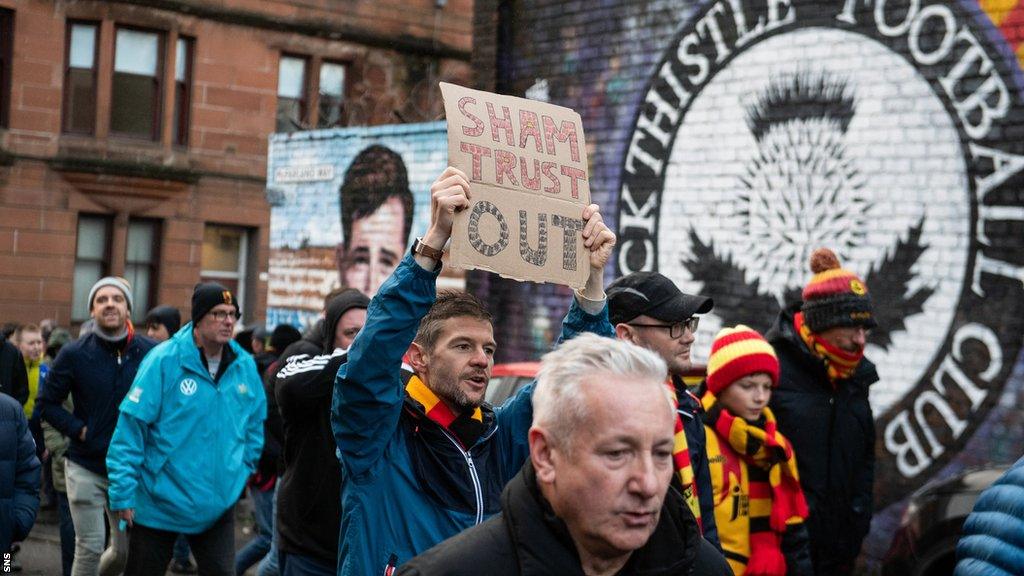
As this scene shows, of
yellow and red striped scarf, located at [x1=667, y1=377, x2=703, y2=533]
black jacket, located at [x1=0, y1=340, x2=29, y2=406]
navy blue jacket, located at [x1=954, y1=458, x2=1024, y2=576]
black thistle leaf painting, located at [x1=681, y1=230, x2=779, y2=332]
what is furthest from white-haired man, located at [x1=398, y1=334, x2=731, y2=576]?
black jacket, located at [x1=0, y1=340, x2=29, y2=406]

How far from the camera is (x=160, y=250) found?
81.0 feet

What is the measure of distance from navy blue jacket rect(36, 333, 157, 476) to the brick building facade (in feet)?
51.4

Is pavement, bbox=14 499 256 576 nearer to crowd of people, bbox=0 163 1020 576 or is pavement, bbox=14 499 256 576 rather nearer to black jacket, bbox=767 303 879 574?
crowd of people, bbox=0 163 1020 576

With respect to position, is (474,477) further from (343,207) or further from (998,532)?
(343,207)

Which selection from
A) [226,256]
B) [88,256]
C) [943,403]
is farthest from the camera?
[226,256]

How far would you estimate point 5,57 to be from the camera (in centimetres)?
2319

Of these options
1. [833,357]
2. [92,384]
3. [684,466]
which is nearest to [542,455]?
[684,466]

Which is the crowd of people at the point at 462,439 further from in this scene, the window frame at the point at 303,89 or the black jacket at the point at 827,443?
the window frame at the point at 303,89

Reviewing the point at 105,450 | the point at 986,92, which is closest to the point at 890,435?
the point at 986,92

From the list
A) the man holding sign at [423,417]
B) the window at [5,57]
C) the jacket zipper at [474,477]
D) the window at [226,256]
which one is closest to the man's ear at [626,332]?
the man holding sign at [423,417]

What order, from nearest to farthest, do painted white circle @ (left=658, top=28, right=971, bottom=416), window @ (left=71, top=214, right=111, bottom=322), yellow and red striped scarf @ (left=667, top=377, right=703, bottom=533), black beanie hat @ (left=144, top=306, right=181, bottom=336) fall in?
yellow and red striped scarf @ (left=667, top=377, right=703, bottom=533) → painted white circle @ (left=658, top=28, right=971, bottom=416) → black beanie hat @ (left=144, top=306, right=181, bottom=336) → window @ (left=71, top=214, right=111, bottom=322)

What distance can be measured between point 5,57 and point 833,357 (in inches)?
833

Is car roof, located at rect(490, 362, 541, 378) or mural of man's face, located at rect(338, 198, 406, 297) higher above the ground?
mural of man's face, located at rect(338, 198, 406, 297)

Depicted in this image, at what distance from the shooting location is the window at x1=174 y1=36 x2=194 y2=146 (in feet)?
81.2
